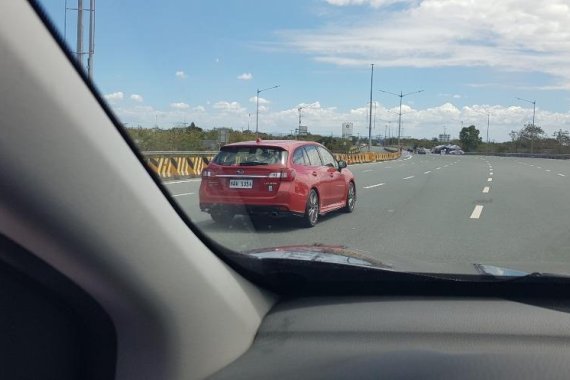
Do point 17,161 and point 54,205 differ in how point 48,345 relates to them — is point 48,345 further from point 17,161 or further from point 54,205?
point 17,161

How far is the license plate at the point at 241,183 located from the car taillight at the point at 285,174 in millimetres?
537

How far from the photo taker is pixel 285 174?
10125 millimetres

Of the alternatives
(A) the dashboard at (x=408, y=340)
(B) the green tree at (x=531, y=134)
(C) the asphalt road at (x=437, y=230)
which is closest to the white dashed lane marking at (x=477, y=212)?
(C) the asphalt road at (x=437, y=230)

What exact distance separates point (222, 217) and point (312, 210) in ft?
15.7

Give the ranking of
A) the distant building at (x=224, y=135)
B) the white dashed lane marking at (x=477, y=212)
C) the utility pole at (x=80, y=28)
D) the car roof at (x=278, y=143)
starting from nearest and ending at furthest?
the utility pole at (x=80, y=28), the distant building at (x=224, y=135), the car roof at (x=278, y=143), the white dashed lane marking at (x=477, y=212)

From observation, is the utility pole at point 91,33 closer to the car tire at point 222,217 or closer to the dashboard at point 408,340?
the dashboard at point 408,340

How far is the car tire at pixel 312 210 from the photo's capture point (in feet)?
33.6

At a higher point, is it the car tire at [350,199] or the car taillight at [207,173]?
the car taillight at [207,173]

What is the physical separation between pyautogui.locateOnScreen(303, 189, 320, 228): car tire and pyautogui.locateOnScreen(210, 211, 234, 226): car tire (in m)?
4.18

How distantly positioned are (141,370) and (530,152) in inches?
3982

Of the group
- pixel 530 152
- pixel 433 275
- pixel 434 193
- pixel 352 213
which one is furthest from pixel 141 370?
pixel 530 152

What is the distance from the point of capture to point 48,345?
7.95 ft

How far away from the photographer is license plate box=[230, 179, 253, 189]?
905 cm

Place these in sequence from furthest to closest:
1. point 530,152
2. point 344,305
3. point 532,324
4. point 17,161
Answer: point 530,152 < point 344,305 < point 532,324 < point 17,161
